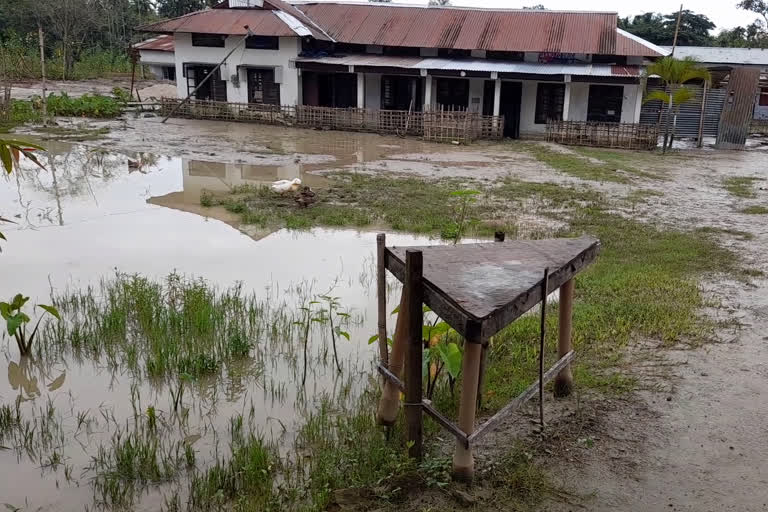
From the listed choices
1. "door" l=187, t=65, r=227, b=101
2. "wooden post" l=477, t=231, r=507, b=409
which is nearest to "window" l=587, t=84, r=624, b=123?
"door" l=187, t=65, r=227, b=101

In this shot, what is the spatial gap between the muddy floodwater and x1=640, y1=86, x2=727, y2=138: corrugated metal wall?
50.6 ft

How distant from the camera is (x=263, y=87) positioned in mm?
25641

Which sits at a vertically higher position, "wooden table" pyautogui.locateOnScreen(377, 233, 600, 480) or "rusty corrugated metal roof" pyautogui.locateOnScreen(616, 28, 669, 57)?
"rusty corrugated metal roof" pyautogui.locateOnScreen(616, 28, 669, 57)

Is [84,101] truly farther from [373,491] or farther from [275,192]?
[373,491]

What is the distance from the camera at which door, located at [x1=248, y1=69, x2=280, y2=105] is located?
2545 cm

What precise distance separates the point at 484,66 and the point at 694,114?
26.8 feet

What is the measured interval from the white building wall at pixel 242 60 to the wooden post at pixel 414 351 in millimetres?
22599

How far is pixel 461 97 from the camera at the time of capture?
25.1 meters

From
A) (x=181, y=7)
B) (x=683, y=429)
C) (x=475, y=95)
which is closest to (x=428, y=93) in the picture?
(x=475, y=95)

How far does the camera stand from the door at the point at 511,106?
969 inches

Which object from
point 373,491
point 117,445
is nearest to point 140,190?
point 117,445

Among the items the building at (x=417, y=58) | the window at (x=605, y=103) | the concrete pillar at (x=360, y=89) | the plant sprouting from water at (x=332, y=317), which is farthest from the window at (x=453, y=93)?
the plant sprouting from water at (x=332, y=317)

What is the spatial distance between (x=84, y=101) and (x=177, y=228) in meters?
15.6

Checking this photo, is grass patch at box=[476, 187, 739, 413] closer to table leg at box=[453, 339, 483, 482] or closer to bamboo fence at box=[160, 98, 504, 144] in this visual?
table leg at box=[453, 339, 483, 482]
